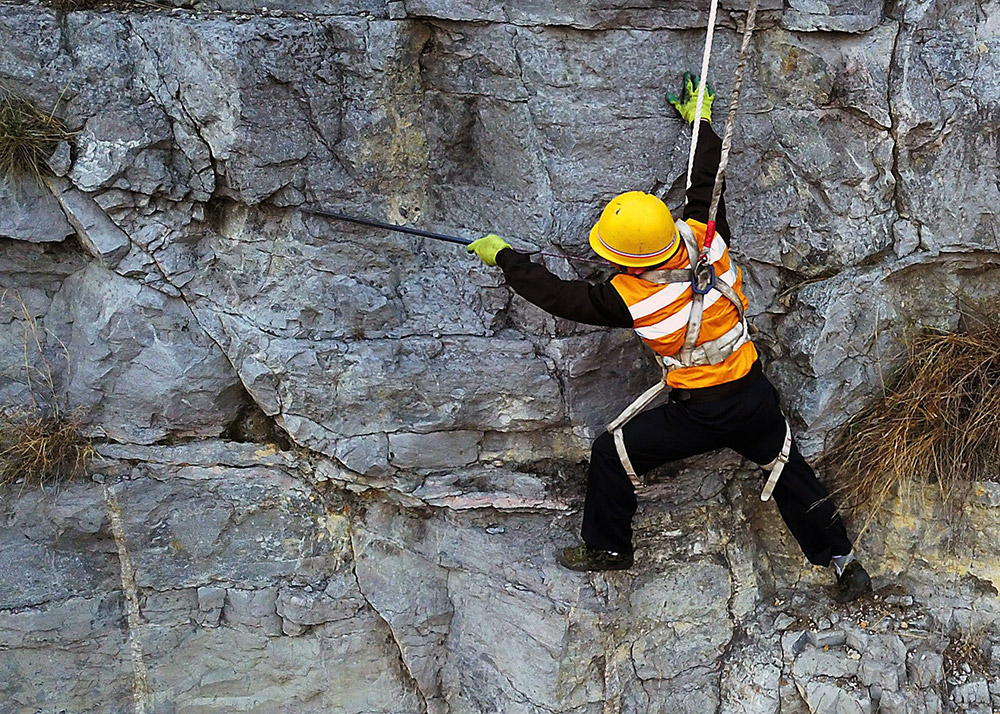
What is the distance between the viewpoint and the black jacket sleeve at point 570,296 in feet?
9.80

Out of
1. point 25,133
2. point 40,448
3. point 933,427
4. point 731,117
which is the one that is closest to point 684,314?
point 731,117

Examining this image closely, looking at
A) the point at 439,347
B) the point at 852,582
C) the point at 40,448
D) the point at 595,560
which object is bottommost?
→ the point at 852,582

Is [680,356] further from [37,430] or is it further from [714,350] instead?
[37,430]

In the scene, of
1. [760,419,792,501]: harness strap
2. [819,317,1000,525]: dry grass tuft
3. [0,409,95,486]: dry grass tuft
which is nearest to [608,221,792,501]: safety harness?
[760,419,792,501]: harness strap

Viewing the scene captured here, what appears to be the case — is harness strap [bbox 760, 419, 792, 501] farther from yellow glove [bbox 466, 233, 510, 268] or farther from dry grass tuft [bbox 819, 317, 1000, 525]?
yellow glove [bbox 466, 233, 510, 268]

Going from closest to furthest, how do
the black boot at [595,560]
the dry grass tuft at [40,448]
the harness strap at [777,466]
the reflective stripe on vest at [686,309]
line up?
the reflective stripe on vest at [686,309] < the harness strap at [777,466] < the black boot at [595,560] < the dry grass tuft at [40,448]

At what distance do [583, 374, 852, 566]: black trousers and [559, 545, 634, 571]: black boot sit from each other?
0.04 metres

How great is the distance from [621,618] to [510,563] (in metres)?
0.45

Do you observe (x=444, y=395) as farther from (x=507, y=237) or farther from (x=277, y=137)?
(x=277, y=137)

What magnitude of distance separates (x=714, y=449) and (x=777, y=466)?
0.23 metres

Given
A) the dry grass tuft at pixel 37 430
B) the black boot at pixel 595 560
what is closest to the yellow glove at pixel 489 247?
the black boot at pixel 595 560

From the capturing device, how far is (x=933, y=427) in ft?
11.4

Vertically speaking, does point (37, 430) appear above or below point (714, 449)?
below

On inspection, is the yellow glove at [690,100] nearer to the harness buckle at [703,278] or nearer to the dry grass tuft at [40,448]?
the harness buckle at [703,278]
